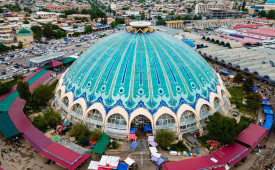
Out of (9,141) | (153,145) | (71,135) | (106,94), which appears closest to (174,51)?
(106,94)

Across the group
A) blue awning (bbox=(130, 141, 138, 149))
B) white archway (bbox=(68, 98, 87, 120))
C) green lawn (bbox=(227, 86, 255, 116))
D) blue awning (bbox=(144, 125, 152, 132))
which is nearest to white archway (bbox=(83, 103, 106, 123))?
white archway (bbox=(68, 98, 87, 120))

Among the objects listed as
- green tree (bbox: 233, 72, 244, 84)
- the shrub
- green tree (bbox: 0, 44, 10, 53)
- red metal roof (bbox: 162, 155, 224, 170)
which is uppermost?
green tree (bbox: 0, 44, 10, 53)

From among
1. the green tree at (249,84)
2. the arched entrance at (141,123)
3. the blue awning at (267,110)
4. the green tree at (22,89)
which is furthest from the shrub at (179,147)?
the green tree at (22,89)

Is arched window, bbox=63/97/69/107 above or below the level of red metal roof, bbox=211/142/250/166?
above

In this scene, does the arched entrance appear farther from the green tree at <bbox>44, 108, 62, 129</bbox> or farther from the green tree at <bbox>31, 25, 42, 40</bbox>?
the green tree at <bbox>31, 25, 42, 40</bbox>

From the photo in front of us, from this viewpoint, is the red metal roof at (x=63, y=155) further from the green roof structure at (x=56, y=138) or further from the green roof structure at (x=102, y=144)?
the green roof structure at (x=56, y=138)
